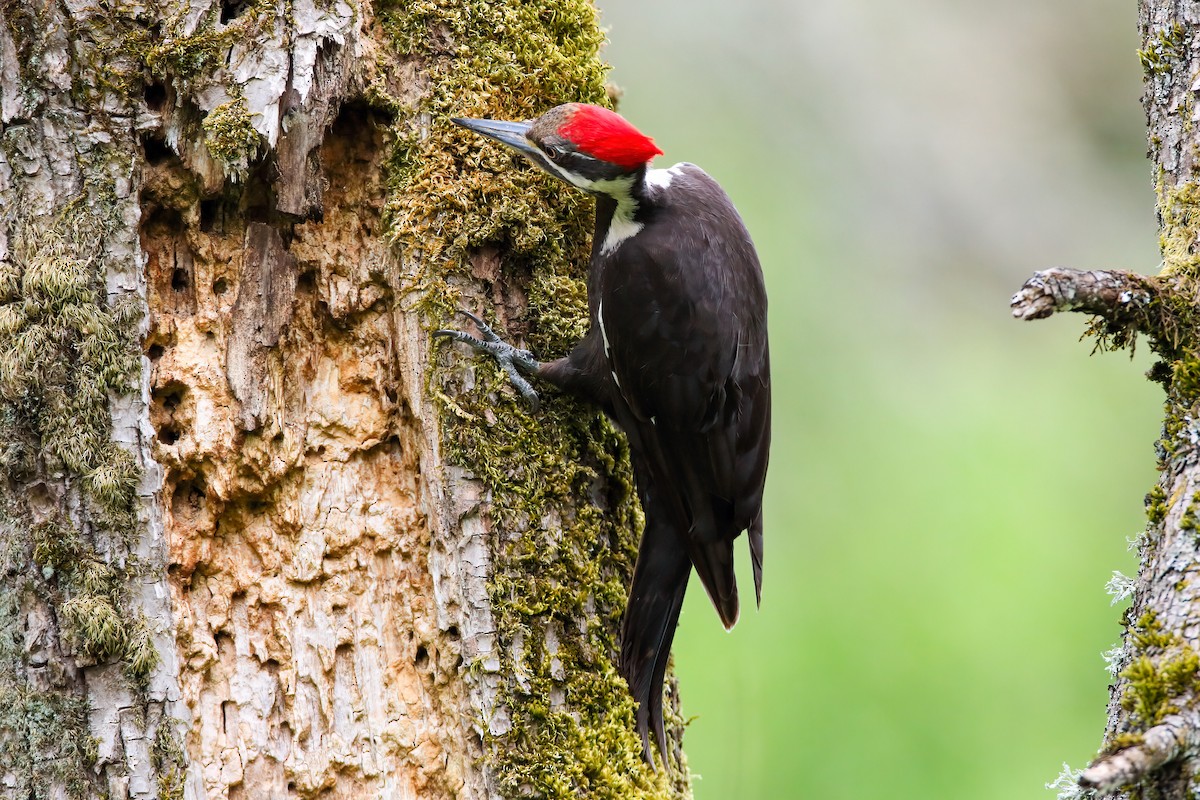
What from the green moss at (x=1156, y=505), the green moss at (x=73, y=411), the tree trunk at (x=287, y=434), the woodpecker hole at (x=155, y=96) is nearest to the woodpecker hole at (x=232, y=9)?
the tree trunk at (x=287, y=434)

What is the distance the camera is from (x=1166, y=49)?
5.87 ft

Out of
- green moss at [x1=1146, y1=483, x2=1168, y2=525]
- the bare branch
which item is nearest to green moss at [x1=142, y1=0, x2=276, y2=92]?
the bare branch

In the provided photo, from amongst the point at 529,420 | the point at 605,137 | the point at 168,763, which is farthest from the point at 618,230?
the point at 168,763

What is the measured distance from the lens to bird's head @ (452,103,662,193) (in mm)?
2271

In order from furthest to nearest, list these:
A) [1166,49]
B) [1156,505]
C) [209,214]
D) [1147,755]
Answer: [209,214] → [1166,49] → [1156,505] → [1147,755]

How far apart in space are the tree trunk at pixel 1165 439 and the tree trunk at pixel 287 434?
3.46 ft

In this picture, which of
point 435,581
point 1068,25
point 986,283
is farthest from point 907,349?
point 435,581

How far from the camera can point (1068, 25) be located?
16.4 ft

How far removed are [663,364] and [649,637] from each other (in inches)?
25.7

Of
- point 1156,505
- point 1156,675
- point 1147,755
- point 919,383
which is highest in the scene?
point 919,383

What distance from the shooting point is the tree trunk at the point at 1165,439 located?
4.30 feet

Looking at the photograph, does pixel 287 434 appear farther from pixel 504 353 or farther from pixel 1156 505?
pixel 1156 505

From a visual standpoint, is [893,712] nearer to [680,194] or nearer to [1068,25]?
[680,194]

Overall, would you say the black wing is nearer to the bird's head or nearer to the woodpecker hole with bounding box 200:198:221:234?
the bird's head
